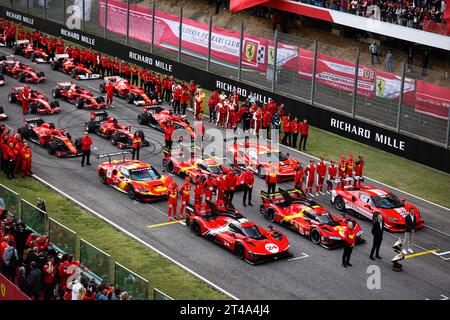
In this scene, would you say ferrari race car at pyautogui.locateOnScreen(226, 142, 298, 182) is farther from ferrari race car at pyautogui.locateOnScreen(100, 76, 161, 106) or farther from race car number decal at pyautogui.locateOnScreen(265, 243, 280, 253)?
ferrari race car at pyautogui.locateOnScreen(100, 76, 161, 106)

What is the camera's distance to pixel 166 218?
30750 mm

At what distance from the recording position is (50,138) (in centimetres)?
3719

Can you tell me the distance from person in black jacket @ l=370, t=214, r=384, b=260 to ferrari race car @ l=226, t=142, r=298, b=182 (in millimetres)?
7702

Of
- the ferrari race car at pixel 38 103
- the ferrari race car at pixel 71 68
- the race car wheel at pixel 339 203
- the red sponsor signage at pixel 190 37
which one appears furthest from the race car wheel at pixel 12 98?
the race car wheel at pixel 339 203

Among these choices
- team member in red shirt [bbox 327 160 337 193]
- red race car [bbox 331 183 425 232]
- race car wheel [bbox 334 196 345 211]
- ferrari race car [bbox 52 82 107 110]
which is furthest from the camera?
ferrari race car [bbox 52 82 107 110]

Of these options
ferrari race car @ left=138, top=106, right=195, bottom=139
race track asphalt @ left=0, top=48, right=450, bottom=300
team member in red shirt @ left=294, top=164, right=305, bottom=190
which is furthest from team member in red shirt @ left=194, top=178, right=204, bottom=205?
ferrari race car @ left=138, top=106, right=195, bottom=139

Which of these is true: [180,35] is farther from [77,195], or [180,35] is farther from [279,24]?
[77,195]

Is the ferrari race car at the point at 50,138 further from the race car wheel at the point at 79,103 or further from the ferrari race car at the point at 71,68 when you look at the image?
the ferrari race car at the point at 71,68

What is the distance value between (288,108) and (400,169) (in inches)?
327

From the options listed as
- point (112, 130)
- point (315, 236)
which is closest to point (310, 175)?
point (315, 236)

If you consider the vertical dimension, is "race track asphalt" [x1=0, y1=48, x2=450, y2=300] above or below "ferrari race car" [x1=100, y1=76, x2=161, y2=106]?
below

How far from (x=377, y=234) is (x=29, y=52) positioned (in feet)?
104

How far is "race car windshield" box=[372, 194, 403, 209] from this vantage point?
3116 centimetres

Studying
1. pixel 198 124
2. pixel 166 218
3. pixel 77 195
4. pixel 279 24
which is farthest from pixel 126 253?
pixel 279 24
